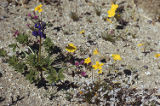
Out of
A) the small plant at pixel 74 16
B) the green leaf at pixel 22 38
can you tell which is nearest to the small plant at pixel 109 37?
the small plant at pixel 74 16

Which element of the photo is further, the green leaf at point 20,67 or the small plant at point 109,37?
the small plant at point 109,37

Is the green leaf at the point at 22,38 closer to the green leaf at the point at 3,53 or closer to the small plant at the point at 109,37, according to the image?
the green leaf at the point at 3,53

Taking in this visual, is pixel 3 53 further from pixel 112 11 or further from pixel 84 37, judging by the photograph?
pixel 112 11

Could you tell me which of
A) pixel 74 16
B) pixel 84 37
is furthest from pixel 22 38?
pixel 74 16

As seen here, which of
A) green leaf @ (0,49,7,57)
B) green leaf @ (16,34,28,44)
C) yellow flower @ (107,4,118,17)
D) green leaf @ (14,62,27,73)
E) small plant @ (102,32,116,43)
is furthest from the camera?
yellow flower @ (107,4,118,17)

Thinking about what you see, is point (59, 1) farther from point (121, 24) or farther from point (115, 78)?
point (115, 78)

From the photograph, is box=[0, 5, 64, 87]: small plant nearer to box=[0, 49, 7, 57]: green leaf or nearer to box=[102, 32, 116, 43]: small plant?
box=[0, 49, 7, 57]: green leaf

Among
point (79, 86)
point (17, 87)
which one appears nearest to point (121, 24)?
point (79, 86)

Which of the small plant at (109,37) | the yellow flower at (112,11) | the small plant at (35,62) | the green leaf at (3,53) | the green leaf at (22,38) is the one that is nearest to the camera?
the small plant at (35,62)

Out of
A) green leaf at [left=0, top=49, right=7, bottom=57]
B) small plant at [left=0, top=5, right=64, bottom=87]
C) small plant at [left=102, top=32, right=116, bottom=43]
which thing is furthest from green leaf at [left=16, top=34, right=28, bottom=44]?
small plant at [left=102, top=32, right=116, bottom=43]
